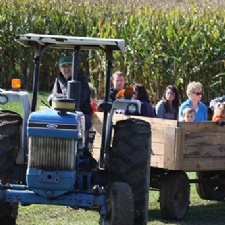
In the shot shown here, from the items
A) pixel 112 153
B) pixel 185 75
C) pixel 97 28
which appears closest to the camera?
pixel 112 153

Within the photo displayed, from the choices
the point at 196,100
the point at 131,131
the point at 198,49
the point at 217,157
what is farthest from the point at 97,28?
the point at 131,131

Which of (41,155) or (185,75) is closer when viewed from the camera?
(41,155)

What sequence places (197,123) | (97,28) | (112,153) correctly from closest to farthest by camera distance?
(112,153) → (197,123) → (97,28)

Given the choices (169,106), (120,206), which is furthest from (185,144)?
(120,206)

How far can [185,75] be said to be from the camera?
21.4 metres

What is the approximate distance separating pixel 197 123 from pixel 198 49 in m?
9.92

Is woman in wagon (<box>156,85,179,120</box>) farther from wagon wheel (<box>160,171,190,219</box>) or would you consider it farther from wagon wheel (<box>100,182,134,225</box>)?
wagon wheel (<box>100,182,134,225</box>)

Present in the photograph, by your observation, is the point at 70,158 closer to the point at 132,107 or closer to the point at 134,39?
the point at 132,107

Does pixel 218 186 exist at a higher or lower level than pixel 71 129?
lower

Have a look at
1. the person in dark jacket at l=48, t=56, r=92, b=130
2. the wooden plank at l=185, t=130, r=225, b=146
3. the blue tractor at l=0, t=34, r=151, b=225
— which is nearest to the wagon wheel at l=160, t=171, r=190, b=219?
the wooden plank at l=185, t=130, r=225, b=146

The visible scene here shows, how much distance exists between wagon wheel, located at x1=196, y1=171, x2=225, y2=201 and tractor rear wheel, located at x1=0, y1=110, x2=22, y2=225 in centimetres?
369

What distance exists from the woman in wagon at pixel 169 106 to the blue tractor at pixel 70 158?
2.95 m

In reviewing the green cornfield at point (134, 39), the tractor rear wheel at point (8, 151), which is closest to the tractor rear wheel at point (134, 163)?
the tractor rear wheel at point (8, 151)

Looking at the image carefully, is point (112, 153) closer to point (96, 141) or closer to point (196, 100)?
point (96, 141)
